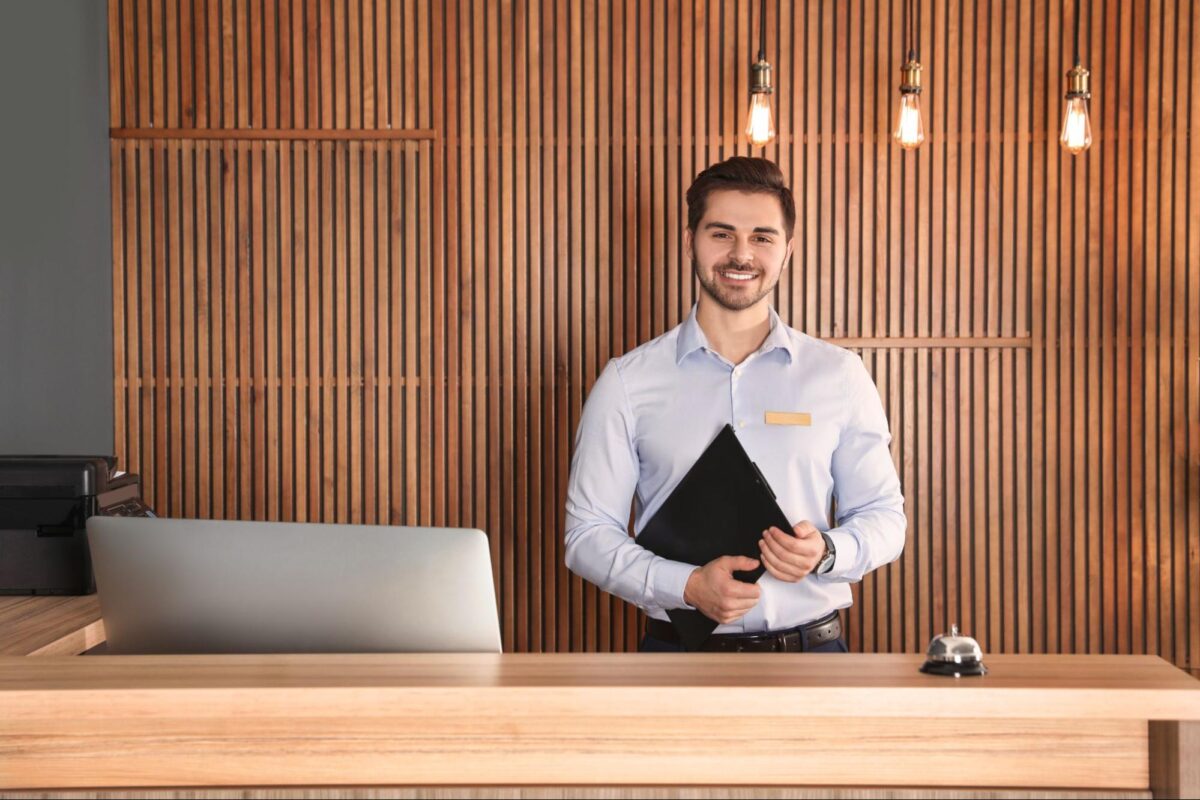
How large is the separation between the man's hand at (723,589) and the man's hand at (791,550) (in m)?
0.04

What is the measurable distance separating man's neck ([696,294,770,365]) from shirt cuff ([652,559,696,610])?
2.35 ft

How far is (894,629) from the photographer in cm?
449

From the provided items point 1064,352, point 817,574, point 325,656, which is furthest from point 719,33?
point 325,656

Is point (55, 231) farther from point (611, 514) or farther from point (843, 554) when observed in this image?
point (843, 554)

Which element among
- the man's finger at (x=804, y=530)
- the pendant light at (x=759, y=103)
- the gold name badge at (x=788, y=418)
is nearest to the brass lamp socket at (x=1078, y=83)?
the pendant light at (x=759, y=103)

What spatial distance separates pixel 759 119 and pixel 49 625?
112 inches

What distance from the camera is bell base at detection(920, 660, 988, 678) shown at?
1.72 meters

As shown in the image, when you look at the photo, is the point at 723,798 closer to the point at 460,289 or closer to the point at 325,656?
the point at 325,656

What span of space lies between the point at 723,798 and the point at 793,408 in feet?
5.73

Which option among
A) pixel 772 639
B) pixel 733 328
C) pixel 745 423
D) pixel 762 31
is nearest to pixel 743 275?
pixel 733 328

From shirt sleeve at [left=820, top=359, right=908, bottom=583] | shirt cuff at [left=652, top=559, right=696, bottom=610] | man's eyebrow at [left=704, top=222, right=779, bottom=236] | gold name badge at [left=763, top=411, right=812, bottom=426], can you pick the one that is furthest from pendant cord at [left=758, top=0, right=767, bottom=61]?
shirt cuff at [left=652, top=559, right=696, bottom=610]

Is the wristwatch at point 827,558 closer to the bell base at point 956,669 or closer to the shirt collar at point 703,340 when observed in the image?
the shirt collar at point 703,340

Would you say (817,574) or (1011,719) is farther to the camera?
(817,574)

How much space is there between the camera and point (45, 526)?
300 cm
